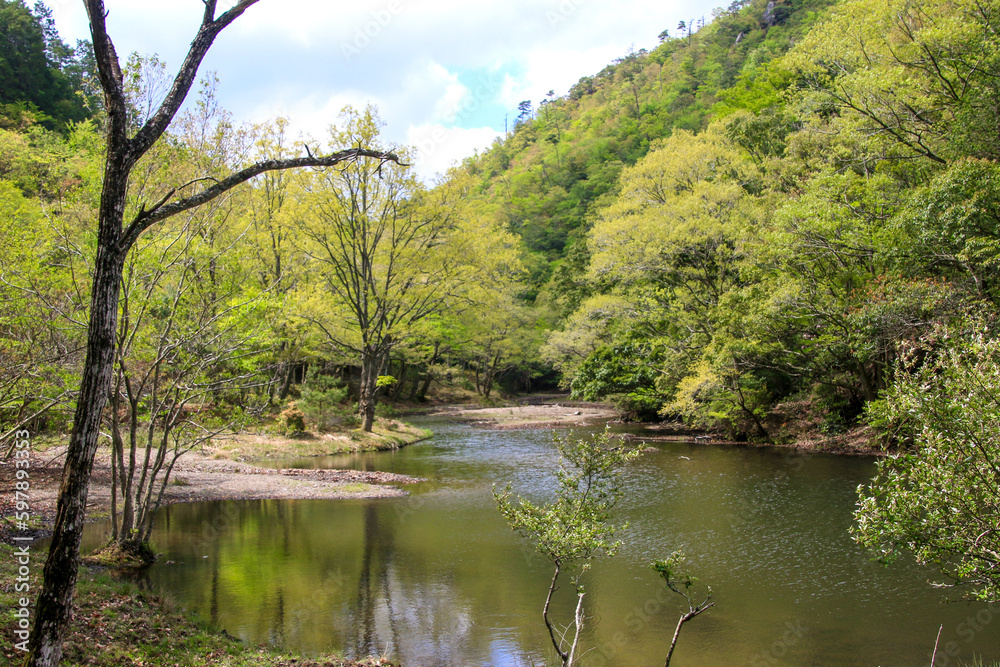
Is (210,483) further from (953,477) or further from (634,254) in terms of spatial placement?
(634,254)

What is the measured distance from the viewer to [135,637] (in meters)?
5.84

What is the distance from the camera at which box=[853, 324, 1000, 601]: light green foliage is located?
16.9ft

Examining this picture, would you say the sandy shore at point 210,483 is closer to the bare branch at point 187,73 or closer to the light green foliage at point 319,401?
the light green foliage at point 319,401

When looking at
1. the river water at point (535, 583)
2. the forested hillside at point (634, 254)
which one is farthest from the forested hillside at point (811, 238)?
the river water at point (535, 583)

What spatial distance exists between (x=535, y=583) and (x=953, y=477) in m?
5.95

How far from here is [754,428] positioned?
83.4 feet

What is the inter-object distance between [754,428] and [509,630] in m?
20.8

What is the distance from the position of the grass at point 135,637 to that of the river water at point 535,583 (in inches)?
27.3

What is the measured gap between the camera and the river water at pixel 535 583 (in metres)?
7.17

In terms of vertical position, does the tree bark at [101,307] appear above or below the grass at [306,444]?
above

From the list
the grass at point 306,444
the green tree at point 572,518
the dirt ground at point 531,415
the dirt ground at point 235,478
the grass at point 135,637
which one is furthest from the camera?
the dirt ground at point 531,415

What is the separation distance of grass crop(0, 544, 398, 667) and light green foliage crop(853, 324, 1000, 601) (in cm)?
537

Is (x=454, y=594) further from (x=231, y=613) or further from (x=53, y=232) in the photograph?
(x=53, y=232)

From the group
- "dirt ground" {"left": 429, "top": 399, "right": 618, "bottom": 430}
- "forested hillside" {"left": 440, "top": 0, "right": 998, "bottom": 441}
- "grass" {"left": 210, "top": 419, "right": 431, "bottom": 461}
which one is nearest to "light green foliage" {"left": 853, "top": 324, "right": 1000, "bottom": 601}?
"forested hillside" {"left": 440, "top": 0, "right": 998, "bottom": 441}
